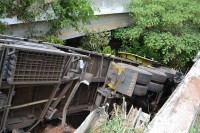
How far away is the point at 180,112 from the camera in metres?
4.57

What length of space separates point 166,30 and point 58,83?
A: 7878 millimetres

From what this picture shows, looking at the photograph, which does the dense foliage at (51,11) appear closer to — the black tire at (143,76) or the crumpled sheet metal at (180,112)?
the black tire at (143,76)

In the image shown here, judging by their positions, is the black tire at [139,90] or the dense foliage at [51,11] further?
the dense foliage at [51,11]

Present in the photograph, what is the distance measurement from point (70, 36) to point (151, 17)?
11.3ft

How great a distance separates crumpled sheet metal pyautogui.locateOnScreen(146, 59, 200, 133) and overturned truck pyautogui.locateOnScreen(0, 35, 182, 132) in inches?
57.5

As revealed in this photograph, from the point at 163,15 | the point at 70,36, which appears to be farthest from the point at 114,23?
the point at 70,36

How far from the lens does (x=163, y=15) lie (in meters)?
11.6

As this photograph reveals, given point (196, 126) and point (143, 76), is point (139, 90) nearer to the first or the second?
point (143, 76)

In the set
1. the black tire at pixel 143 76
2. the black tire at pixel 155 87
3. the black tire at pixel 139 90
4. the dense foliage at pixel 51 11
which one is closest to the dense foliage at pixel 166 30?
the dense foliage at pixel 51 11

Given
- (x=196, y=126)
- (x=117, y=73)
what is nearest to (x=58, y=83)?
(x=117, y=73)

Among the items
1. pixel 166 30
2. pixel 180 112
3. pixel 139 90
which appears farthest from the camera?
pixel 166 30

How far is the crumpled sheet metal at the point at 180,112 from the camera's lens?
4.13m

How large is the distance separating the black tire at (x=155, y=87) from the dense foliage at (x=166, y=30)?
3.51m

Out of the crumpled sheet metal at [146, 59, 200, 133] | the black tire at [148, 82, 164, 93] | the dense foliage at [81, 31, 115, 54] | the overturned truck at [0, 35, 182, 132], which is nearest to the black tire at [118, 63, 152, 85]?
the overturned truck at [0, 35, 182, 132]
